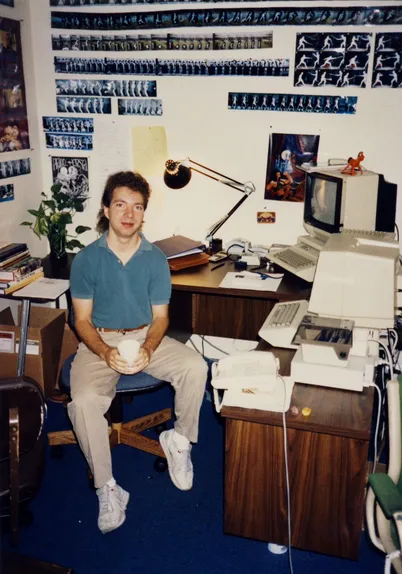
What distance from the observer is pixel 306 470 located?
1.87 meters

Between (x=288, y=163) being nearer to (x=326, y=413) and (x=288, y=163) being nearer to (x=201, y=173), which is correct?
(x=201, y=173)

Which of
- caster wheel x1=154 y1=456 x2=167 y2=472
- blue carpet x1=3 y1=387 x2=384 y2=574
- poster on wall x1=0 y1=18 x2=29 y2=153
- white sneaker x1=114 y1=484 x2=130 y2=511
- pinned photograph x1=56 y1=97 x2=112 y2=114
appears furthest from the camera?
pinned photograph x1=56 y1=97 x2=112 y2=114

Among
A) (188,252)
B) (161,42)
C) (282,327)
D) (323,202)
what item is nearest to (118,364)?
(282,327)

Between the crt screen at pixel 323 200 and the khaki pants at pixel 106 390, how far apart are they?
41.3 inches

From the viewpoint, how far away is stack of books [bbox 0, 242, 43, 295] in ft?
8.86

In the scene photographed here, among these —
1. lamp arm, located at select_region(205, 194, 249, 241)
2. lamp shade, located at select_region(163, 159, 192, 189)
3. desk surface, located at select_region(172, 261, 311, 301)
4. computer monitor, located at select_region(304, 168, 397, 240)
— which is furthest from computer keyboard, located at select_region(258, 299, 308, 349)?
lamp shade, located at select_region(163, 159, 192, 189)

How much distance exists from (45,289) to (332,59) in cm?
203

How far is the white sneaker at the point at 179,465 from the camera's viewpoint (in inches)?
95.3

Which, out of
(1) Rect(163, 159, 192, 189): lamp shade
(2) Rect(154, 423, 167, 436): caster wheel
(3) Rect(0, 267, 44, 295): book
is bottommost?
(2) Rect(154, 423, 167, 436): caster wheel

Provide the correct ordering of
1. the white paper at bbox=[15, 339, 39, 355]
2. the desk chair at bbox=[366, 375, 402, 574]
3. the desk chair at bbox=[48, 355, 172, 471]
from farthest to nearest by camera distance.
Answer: the white paper at bbox=[15, 339, 39, 355], the desk chair at bbox=[48, 355, 172, 471], the desk chair at bbox=[366, 375, 402, 574]

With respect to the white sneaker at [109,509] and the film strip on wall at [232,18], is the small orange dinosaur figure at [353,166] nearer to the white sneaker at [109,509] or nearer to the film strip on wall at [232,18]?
the film strip on wall at [232,18]

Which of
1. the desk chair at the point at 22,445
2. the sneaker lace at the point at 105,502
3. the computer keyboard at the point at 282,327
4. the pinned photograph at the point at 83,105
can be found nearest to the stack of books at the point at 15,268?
the desk chair at the point at 22,445

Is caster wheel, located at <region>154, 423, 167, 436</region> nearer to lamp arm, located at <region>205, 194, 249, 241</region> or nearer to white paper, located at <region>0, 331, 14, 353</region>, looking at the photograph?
white paper, located at <region>0, 331, 14, 353</region>

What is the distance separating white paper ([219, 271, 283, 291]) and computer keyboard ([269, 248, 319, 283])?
0.09m
